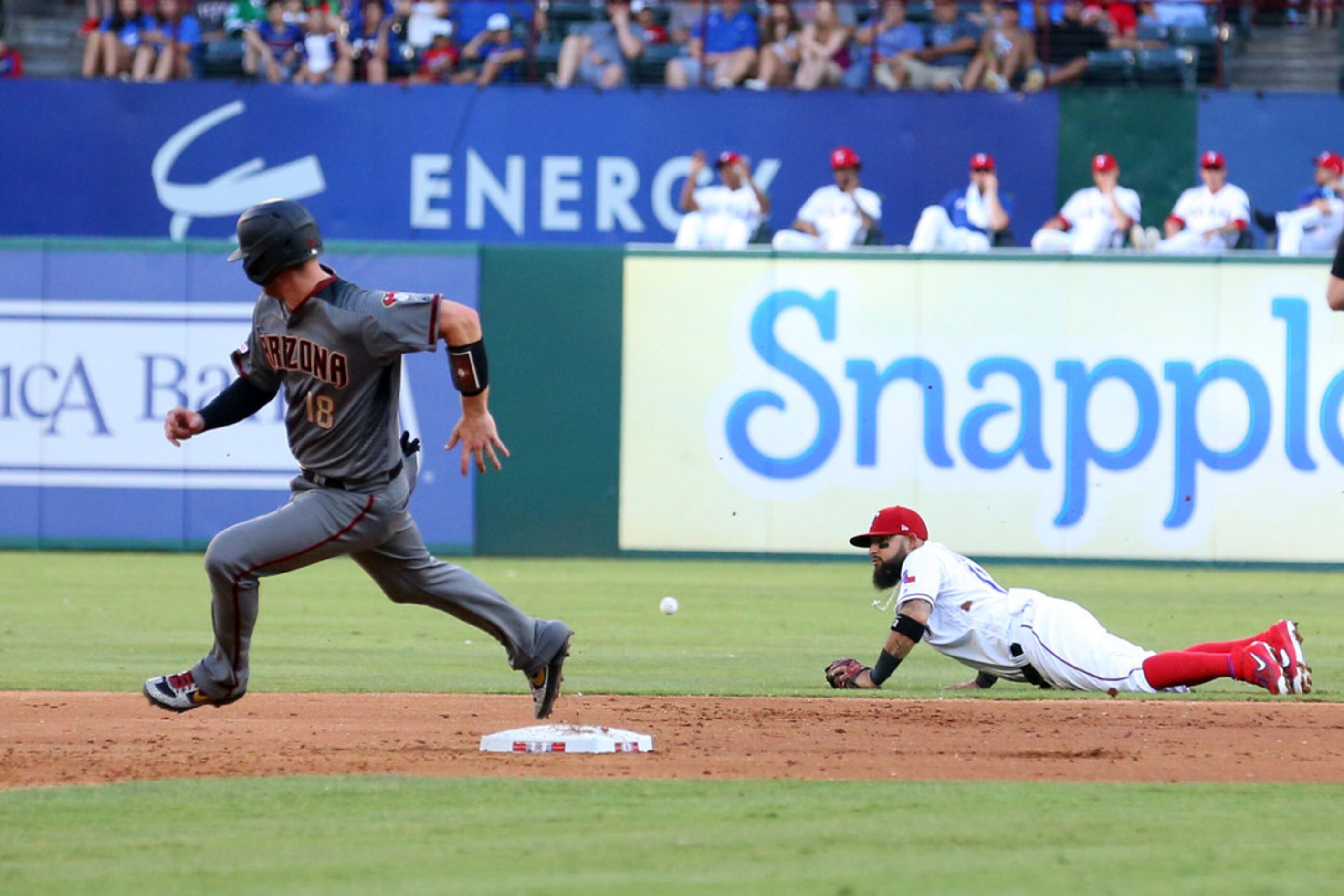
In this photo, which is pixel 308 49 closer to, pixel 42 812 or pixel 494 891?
pixel 42 812

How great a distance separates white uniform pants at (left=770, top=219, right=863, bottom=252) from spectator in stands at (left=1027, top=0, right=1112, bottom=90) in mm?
3109

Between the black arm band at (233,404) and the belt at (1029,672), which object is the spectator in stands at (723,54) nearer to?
the belt at (1029,672)

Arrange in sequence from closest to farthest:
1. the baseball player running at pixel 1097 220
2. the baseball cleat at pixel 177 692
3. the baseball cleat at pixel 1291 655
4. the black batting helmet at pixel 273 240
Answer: the black batting helmet at pixel 273 240 < the baseball cleat at pixel 177 692 < the baseball cleat at pixel 1291 655 < the baseball player running at pixel 1097 220

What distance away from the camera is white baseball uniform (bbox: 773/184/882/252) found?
17859mm

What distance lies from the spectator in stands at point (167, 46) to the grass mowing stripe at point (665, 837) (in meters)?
15.0

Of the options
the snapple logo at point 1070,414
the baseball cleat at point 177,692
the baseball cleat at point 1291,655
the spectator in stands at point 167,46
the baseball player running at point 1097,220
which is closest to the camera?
the baseball cleat at point 177,692

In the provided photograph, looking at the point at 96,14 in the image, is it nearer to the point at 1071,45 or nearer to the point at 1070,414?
the point at 1071,45

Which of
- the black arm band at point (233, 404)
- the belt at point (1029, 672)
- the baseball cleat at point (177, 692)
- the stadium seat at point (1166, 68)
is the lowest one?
the belt at point (1029, 672)

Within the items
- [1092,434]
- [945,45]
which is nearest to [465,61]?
[945,45]

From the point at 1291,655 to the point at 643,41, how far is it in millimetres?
12783

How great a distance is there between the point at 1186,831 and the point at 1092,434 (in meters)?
11.4

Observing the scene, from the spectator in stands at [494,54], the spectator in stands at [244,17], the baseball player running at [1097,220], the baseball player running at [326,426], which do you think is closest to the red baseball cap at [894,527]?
the baseball player running at [326,426]

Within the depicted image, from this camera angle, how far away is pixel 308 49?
20219 mm

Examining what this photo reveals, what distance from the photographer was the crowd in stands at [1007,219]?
57.3ft
